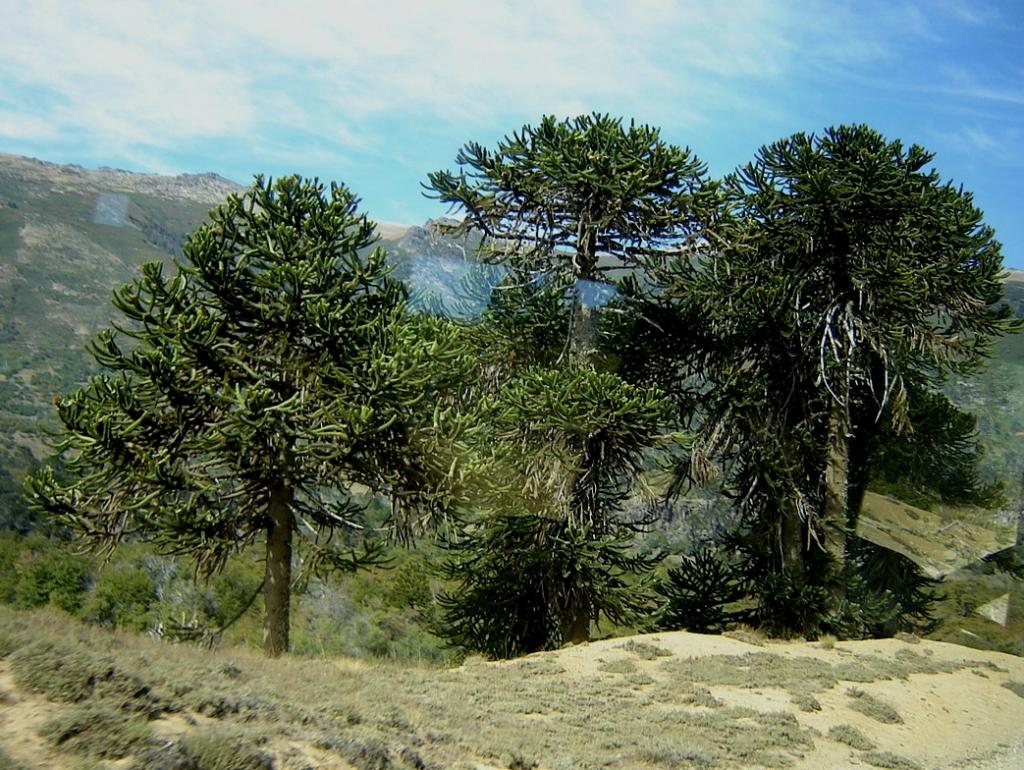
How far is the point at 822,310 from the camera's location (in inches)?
748

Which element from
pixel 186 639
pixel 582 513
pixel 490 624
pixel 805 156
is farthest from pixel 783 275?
pixel 186 639

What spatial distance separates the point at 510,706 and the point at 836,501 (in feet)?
38.8

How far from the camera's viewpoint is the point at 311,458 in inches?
516

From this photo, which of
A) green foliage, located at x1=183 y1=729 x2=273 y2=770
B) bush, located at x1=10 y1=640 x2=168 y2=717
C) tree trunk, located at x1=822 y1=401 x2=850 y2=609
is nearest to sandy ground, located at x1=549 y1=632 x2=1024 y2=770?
tree trunk, located at x1=822 y1=401 x2=850 y2=609

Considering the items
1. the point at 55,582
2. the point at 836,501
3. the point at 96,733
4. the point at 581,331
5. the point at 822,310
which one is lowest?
the point at 55,582

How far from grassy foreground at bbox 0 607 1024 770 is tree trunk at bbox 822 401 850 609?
2033 mm

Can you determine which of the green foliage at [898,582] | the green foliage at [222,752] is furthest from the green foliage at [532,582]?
the green foliage at [222,752]

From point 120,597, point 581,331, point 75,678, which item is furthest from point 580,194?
point 120,597

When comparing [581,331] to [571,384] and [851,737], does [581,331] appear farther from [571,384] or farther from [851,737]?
[851,737]

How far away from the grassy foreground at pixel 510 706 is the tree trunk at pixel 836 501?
2.03 metres

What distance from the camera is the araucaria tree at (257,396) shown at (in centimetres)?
1248

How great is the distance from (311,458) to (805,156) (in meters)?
12.3

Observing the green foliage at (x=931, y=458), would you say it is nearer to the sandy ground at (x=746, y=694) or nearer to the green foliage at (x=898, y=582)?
the green foliage at (x=898, y=582)

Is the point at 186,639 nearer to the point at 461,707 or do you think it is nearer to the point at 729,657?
the point at 461,707
